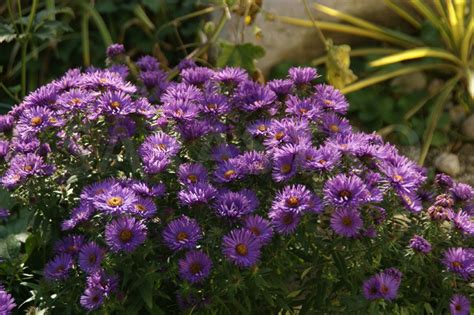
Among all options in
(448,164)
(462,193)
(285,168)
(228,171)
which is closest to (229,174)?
(228,171)

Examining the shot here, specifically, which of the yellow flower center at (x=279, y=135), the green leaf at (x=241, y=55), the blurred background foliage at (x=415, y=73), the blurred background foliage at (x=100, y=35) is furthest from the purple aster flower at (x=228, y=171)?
the blurred background foliage at (x=100, y=35)

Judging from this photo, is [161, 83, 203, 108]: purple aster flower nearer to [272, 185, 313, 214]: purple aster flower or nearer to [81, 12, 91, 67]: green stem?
[272, 185, 313, 214]: purple aster flower

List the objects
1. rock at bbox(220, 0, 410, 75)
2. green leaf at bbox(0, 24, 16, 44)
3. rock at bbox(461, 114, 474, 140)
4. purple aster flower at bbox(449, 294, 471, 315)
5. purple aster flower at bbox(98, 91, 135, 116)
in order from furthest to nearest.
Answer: rock at bbox(220, 0, 410, 75), rock at bbox(461, 114, 474, 140), green leaf at bbox(0, 24, 16, 44), purple aster flower at bbox(98, 91, 135, 116), purple aster flower at bbox(449, 294, 471, 315)

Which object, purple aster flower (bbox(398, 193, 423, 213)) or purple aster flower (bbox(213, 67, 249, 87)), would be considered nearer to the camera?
purple aster flower (bbox(398, 193, 423, 213))

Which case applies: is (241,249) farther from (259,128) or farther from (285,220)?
(259,128)

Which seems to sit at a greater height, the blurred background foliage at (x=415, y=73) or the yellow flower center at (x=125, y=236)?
the yellow flower center at (x=125, y=236)

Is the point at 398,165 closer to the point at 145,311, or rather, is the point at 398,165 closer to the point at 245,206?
the point at 245,206

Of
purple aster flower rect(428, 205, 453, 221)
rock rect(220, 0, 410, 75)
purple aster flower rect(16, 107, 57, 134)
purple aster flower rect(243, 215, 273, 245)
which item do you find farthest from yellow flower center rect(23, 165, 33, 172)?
rock rect(220, 0, 410, 75)

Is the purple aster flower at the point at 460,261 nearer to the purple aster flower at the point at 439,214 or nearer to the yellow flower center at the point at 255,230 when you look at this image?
the purple aster flower at the point at 439,214
